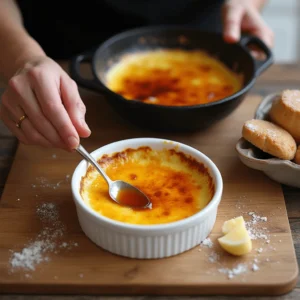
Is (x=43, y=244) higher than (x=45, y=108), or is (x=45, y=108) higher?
(x=45, y=108)

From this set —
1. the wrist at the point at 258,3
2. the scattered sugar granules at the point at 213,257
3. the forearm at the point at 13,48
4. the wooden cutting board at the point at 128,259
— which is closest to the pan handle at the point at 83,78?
the forearm at the point at 13,48

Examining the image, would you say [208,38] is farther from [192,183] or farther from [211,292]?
[211,292]

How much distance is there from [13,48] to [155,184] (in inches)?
25.0

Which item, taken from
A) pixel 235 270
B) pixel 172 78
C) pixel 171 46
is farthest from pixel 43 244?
pixel 171 46

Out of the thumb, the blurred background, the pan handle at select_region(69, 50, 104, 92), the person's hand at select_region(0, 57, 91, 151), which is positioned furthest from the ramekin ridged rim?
the blurred background

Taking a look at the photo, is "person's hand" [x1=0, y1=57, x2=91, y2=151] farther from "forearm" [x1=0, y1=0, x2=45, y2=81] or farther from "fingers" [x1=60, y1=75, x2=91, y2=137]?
"forearm" [x1=0, y1=0, x2=45, y2=81]

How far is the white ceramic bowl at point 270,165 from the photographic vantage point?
130cm

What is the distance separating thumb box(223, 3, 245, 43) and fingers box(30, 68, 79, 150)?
0.79 metres

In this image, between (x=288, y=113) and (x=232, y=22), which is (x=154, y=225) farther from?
(x=232, y=22)

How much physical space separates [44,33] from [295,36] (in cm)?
218

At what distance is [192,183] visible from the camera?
1316mm

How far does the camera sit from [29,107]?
1257 millimetres

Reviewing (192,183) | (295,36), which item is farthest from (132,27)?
(295,36)

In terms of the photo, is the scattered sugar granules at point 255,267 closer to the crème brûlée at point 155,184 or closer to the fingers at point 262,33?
the crème brûlée at point 155,184
